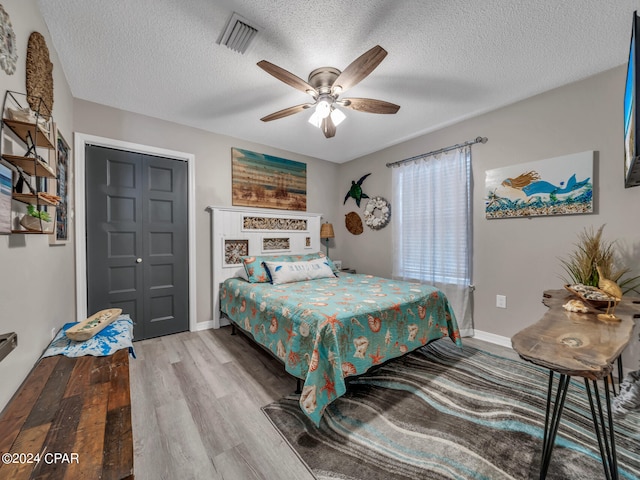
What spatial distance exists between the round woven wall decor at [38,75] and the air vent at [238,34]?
97cm

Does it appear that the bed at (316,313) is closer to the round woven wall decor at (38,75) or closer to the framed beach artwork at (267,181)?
the framed beach artwork at (267,181)

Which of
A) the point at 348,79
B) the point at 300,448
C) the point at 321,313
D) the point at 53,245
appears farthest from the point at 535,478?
the point at 53,245

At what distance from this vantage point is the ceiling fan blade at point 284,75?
1656 mm

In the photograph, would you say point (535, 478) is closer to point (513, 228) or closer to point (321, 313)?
point (321, 313)

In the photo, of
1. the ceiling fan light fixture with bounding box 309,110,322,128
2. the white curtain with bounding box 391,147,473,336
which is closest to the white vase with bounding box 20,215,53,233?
the ceiling fan light fixture with bounding box 309,110,322,128

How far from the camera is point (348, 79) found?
1.83 m

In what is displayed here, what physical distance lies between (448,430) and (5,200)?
240 centimetres

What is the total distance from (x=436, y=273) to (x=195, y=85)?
3.28 m

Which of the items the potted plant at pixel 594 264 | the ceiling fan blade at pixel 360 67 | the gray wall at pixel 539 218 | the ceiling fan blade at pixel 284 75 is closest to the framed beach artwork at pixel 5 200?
the ceiling fan blade at pixel 284 75

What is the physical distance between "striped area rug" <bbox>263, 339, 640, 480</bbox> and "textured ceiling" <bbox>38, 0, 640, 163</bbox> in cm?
245

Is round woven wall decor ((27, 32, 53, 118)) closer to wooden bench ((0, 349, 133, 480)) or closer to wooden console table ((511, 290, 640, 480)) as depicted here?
wooden bench ((0, 349, 133, 480))

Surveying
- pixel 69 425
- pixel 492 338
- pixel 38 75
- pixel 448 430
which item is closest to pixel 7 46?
pixel 38 75

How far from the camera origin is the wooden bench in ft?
2.36

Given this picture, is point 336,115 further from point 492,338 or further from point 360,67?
point 492,338
